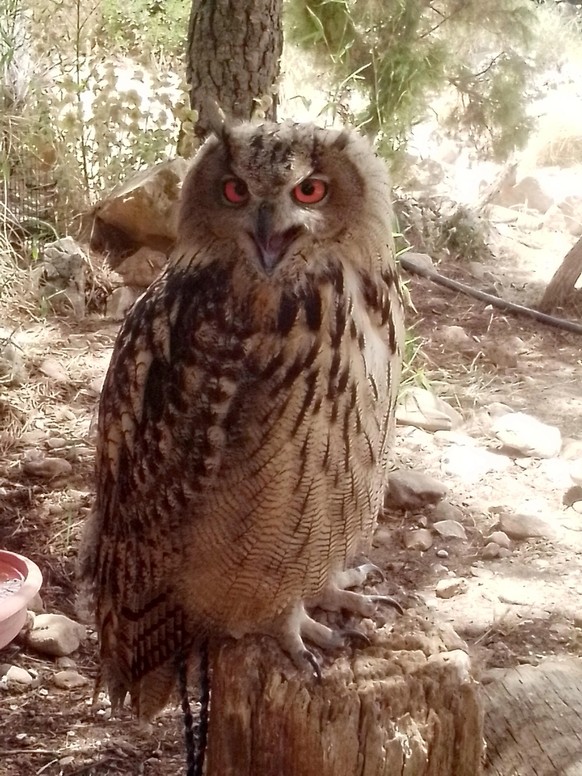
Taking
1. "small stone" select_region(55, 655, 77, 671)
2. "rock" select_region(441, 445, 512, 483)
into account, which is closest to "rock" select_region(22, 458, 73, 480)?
"small stone" select_region(55, 655, 77, 671)

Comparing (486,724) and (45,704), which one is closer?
(486,724)

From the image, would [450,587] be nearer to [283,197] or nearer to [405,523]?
[405,523]

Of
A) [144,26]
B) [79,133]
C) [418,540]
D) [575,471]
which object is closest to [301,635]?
[418,540]

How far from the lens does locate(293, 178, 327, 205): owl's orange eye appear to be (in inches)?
56.4

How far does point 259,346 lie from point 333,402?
0.54 ft

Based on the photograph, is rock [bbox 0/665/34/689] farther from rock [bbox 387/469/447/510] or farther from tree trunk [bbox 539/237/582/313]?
tree trunk [bbox 539/237/582/313]

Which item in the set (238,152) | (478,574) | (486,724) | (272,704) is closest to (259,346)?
(238,152)

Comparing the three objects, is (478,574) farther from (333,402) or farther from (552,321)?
(552,321)

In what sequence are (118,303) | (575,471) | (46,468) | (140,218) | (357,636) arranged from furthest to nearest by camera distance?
1. (140,218)
2. (118,303)
3. (575,471)
4. (46,468)
5. (357,636)

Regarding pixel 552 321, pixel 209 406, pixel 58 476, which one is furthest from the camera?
pixel 552 321

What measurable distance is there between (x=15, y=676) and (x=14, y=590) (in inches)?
10.3

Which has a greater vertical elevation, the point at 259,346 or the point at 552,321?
the point at 259,346

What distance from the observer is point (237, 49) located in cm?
417

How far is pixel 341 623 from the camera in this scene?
1744mm
